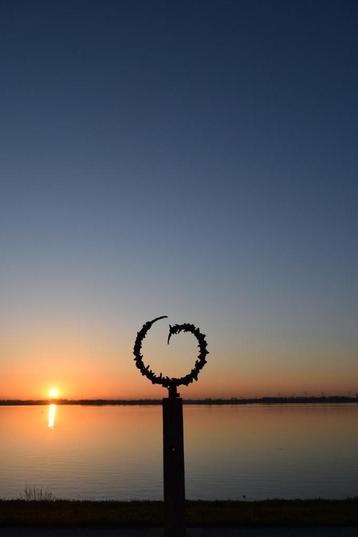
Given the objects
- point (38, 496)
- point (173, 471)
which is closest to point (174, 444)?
point (173, 471)

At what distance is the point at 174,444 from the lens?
11664 millimetres

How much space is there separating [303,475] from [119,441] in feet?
104

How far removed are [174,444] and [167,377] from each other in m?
1.38

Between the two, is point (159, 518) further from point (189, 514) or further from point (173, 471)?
point (173, 471)

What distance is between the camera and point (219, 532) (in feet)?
38.8

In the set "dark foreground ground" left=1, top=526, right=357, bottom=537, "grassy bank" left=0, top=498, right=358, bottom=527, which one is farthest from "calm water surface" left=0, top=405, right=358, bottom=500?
"dark foreground ground" left=1, top=526, right=357, bottom=537

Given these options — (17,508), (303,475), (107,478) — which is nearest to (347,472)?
(303,475)

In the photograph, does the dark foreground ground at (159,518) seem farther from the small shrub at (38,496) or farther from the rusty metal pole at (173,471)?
the small shrub at (38,496)

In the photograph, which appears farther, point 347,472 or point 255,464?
point 255,464

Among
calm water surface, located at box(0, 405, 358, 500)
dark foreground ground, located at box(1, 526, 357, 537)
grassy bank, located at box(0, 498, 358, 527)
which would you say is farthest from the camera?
calm water surface, located at box(0, 405, 358, 500)

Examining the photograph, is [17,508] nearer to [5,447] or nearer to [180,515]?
[180,515]

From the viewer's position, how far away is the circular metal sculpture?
12258mm

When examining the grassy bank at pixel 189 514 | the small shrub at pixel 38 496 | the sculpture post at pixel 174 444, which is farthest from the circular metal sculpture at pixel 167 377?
the small shrub at pixel 38 496

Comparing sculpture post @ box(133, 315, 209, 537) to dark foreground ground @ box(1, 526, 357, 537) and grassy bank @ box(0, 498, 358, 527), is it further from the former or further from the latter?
grassy bank @ box(0, 498, 358, 527)
